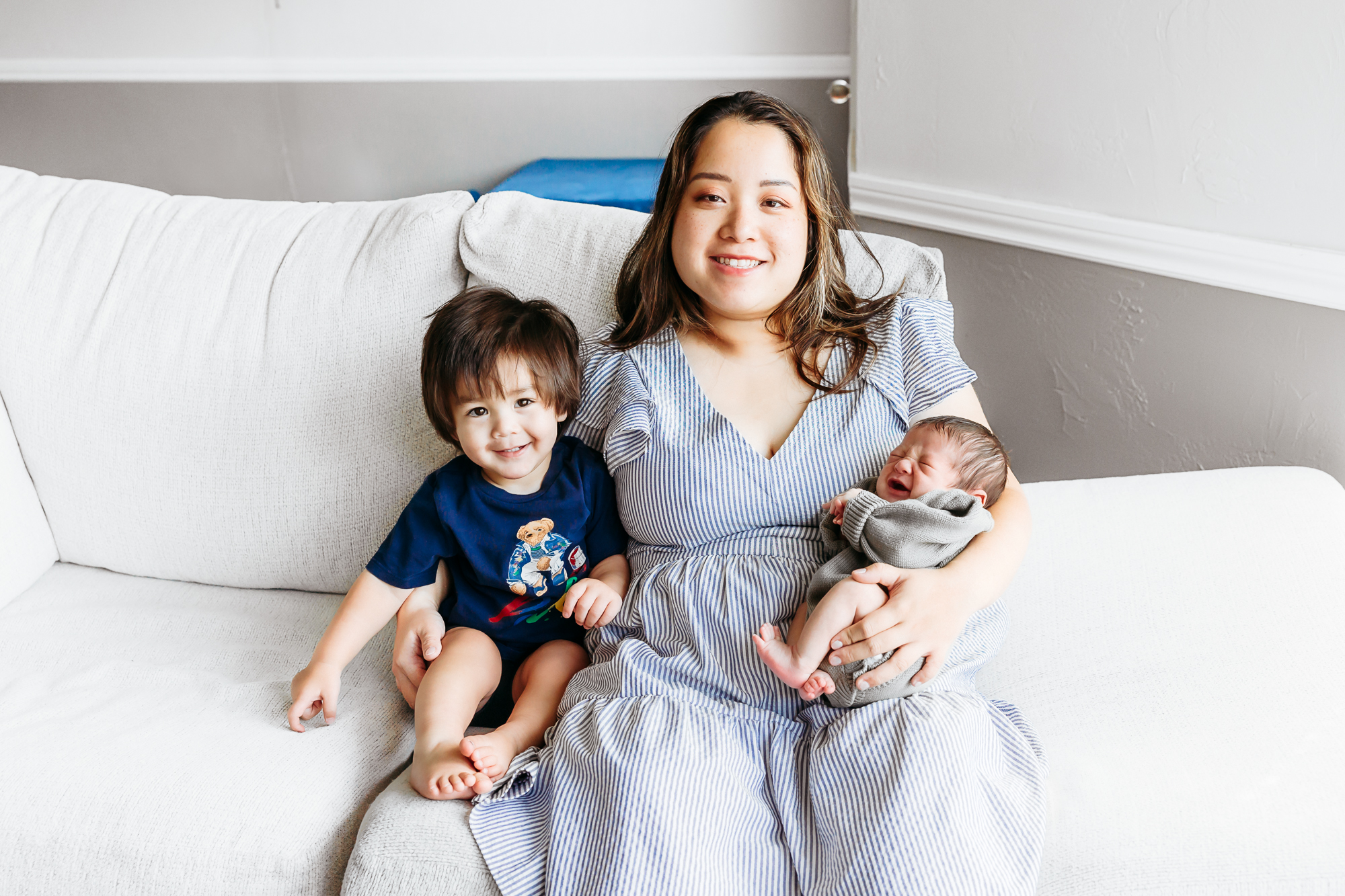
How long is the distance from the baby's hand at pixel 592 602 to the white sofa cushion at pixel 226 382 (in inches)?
14.6

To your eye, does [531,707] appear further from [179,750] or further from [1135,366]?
[1135,366]

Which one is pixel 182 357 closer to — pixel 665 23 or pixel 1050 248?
pixel 1050 248

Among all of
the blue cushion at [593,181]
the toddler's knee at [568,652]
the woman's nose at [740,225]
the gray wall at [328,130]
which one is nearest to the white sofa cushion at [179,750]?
the toddler's knee at [568,652]

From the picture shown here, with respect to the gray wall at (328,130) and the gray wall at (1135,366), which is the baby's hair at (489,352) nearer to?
the gray wall at (1135,366)

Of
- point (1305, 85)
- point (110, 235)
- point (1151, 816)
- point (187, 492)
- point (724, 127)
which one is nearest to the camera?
point (1151, 816)

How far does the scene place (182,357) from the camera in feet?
5.12

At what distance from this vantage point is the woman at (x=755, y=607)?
95 centimetres

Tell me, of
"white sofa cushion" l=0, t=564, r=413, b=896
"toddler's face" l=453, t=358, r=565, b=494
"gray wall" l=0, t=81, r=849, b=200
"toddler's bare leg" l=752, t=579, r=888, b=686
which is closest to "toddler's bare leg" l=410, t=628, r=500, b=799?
"white sofa cushion" l=0, t=564, r=413, b=896

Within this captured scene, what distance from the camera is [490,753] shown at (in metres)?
1.09

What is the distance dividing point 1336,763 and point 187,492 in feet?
4.96

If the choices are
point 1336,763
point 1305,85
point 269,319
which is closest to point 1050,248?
point 1305,85

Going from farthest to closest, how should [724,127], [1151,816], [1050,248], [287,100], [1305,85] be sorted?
1. [287,100]
2. [1050,248]
3. [1305,85]
4. [724,127]
5. [1151,816]

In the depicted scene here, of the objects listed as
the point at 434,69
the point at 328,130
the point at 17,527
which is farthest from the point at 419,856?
the point at 328,130

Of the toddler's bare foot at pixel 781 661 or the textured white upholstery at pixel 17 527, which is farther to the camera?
the textured white upholstery at pixel 17 527
